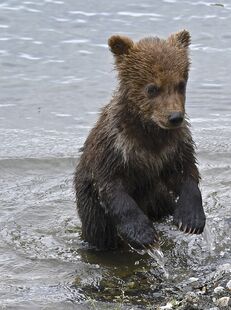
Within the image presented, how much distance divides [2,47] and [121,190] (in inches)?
293

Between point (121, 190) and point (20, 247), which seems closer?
point (121, 190)

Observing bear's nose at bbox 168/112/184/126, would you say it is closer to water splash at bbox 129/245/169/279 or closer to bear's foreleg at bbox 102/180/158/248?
bear's foreleg at bbox 102/180/158/248

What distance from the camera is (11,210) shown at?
31.7 feet

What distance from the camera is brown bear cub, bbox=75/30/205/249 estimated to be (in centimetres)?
730

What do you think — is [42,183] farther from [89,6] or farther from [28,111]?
[89,6]

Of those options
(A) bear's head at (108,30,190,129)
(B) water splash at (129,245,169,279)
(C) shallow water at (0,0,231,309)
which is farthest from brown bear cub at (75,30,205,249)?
(C) shallow water at (0,0,231,309)

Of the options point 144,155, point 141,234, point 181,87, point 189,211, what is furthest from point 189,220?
point 181,87

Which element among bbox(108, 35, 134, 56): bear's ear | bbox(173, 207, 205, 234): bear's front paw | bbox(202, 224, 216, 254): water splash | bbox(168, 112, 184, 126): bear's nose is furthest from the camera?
bbox(202, 224, 216, 254): water splash

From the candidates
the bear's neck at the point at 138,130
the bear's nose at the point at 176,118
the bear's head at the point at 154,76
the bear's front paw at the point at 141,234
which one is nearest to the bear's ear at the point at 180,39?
the bear's head at the point at 154,76

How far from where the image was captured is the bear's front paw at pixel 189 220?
768 cm

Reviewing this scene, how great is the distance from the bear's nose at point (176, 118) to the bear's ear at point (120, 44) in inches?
30.5

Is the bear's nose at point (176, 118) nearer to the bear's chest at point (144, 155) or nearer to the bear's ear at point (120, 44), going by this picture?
the bear's chest at point (144, 155)

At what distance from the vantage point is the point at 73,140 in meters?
11.6

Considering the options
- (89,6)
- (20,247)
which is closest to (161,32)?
(89,6)
